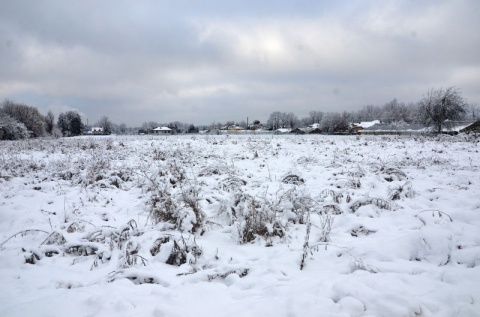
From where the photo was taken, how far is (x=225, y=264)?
11.5 ft

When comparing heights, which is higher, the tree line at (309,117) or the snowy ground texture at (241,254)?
the tree line at (309,117)

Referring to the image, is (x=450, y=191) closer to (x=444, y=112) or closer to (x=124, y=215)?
(x=124, y=215)

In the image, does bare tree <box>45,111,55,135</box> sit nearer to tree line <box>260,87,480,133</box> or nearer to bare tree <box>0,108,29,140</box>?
bare tree <box>0,108,29,140</box>

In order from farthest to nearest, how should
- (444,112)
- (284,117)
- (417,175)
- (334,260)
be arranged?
1. (284,117)
2. (444,112)
3. (417,175)
4. (334,260)

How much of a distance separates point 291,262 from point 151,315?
5.98ft

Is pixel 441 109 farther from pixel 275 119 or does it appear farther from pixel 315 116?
pixel 315 116

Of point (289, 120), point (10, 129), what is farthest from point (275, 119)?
point (10, 129)

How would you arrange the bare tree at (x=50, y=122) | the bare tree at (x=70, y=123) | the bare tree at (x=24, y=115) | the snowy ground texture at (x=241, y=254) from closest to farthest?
the snowy ground texture at (x=241, y=254) < the bare tree at (x=24, y=115) < the bare tree at (x=50, y=122) < the bare tree at (x=70, y=123)

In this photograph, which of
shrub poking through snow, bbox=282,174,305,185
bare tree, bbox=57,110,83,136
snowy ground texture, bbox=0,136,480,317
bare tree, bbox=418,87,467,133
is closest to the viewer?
snowy ground texture, bbox=0,136,480,317

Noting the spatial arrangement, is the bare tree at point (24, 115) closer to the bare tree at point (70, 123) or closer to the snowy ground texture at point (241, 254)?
the bare tree at point (70, 123)

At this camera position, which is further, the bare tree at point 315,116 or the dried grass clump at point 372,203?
the bare tree at point 315,116

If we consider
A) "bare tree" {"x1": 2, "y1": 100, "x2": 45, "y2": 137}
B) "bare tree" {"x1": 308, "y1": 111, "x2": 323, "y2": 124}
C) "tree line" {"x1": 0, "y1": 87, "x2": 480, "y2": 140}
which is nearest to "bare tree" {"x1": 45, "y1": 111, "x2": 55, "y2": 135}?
"tree line" {"x1": 0, "y1": 87, "x2": 480, "y2": 140}

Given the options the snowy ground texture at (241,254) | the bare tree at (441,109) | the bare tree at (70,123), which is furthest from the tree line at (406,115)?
the bare tree at (70,123)

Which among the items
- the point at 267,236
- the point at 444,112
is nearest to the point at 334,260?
the point at 267,236
